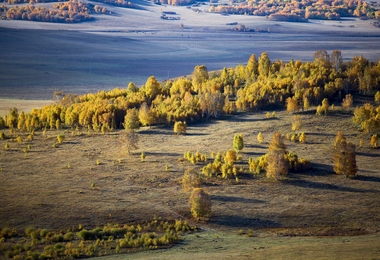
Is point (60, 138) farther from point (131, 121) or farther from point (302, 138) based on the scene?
point (302, 138)

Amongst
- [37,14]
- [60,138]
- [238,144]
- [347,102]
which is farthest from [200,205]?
[37,14]

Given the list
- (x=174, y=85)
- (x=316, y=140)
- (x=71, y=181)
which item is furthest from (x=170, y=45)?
(x=71, y=181)

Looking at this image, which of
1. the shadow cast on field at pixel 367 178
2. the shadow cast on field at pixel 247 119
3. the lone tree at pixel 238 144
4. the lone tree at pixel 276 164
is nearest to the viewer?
the shadow cast on field at pixel 367 178

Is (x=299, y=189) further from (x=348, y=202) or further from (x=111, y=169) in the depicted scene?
(x=111, y=169)

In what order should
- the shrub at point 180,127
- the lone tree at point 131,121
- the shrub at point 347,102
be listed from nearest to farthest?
the shrub at point 180,127 → the lone tree at point 131,121 → the shrub at point 347,102

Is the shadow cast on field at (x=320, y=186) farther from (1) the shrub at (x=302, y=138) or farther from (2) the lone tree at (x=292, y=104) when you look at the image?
(2) the lone tree at (x=292, y=104)

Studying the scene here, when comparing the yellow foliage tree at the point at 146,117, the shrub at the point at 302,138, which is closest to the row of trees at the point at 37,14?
the yellow foliage tree at the point at 146,117

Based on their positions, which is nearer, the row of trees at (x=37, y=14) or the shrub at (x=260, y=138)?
the shrub at (x=260, y=138)
